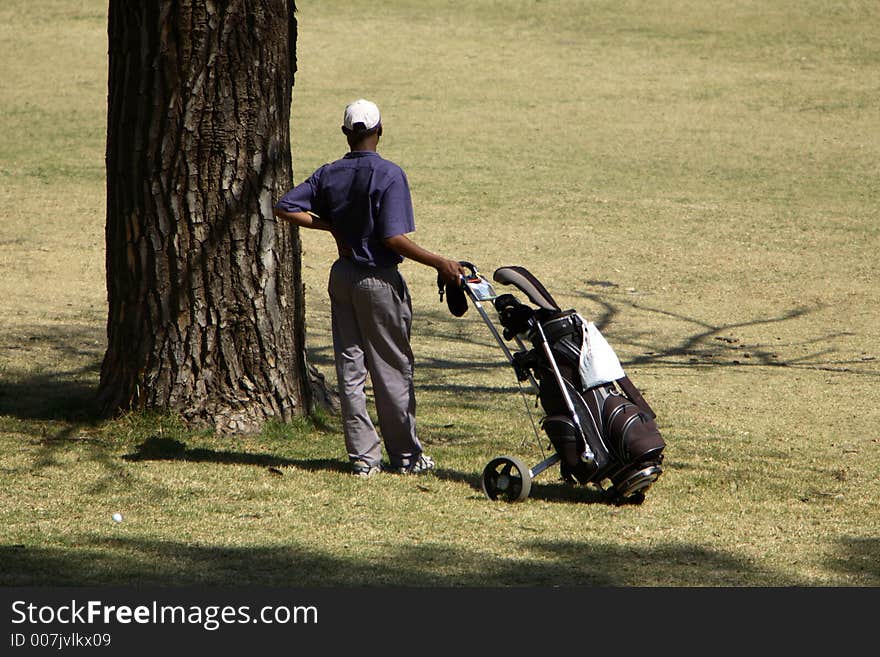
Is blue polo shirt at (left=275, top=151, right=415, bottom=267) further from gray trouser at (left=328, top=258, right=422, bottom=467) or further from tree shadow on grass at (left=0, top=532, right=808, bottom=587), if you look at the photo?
tree shadow on grass at (left=0, top=532, right=808, bottom=587)

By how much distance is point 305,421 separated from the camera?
24.2 feet

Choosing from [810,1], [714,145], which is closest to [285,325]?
[714,145]

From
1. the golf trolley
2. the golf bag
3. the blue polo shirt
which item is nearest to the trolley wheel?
the golf trolley

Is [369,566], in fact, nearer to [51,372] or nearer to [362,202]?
[362,202]

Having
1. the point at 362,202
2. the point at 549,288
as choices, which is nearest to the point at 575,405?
the point at 362,202

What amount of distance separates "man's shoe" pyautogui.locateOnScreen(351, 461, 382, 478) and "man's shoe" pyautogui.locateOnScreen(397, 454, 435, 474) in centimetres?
16

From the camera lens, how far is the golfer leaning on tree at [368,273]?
605 cm

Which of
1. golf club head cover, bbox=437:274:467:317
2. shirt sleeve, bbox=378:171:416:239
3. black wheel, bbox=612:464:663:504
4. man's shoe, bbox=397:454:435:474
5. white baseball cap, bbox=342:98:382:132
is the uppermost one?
white baseball cap, bbox=342:98:382:132

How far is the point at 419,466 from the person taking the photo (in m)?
6.62

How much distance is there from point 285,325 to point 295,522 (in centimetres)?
186

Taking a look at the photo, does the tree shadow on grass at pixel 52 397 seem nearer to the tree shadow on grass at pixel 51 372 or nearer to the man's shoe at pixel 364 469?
the tree shadow on grass at pixel 51 372

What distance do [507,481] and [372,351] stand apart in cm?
98

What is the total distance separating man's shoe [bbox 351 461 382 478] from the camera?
6.44 m

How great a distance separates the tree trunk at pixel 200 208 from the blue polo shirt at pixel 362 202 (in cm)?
96
